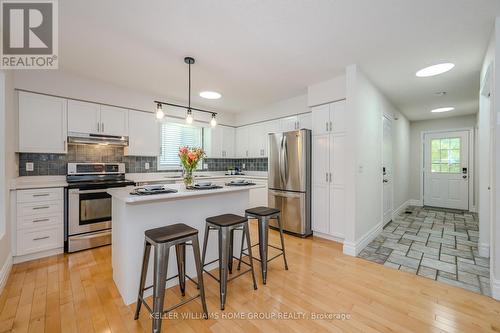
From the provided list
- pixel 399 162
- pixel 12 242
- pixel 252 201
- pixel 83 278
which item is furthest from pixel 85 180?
pixel 399 162

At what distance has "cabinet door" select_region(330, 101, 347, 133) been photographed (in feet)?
10.7

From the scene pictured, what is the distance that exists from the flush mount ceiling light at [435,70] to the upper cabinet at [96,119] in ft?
15.7

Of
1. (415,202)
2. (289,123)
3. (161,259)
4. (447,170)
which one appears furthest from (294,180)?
(447,170)

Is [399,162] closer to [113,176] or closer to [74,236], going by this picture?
[113,176]

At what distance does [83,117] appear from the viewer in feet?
11.2

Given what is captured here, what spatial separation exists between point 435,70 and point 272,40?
2425 mm

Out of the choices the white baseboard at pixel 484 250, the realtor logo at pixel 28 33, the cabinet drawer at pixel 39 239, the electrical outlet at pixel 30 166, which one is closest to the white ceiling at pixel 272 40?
the realtor logo at pixel 28 33

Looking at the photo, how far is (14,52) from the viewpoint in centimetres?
243

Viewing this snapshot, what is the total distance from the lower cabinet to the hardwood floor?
24cm

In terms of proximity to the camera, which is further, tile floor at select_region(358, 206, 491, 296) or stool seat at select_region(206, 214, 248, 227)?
tile floor at select_region(358, 206, 491, 296)

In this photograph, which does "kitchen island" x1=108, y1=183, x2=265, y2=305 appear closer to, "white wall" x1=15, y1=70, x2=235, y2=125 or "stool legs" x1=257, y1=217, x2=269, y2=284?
"stool legs" x1=257, y1=217, x2=269, y2=284

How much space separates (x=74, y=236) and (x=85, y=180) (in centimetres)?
87

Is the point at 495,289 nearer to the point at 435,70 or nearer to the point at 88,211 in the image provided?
the point at 435,70

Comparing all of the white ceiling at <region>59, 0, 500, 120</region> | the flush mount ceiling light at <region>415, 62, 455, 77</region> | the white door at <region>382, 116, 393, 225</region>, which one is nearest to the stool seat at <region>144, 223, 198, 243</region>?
the white ceiling at <region>59, 0, 500, 120</region>
